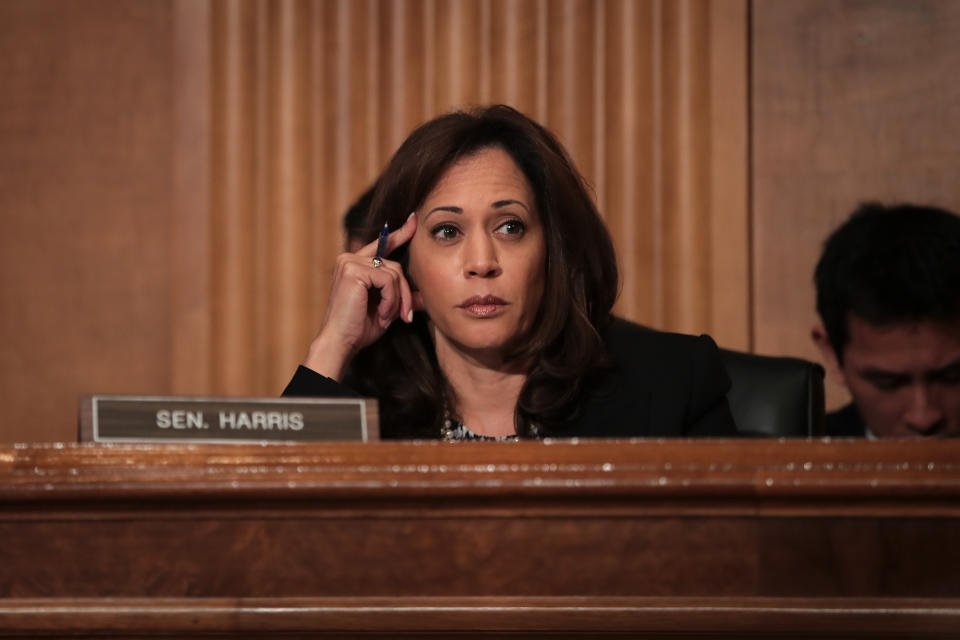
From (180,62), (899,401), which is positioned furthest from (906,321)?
(180,62)

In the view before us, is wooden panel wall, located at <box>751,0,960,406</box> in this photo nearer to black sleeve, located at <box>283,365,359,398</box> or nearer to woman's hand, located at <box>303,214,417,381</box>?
woman's hand, located at <box>303,214,417,381</box>

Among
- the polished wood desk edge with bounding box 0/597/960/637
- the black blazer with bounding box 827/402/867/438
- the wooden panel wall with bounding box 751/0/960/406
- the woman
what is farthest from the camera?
the wooden panel wall with bounding box 751/0/960/406

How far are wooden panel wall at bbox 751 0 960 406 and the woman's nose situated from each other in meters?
1.48

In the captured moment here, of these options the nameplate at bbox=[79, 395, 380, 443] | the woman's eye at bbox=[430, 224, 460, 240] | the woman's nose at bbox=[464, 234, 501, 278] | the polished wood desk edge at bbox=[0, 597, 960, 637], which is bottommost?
the polished wood desk edge at bbox=[0, 597, 960, 637]

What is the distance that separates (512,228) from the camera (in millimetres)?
1833

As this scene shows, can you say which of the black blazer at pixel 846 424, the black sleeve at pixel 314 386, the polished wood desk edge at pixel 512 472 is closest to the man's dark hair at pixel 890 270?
the black blazer at pixel 846 424

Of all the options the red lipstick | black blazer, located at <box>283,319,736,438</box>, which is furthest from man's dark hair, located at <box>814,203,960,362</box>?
the red lipstick

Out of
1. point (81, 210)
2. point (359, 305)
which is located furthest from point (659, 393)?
point (81, 210)

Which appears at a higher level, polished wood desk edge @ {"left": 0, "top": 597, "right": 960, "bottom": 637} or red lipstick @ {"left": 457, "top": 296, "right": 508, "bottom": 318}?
red lipstick @ {"left": 457, "top": 296, "right": 508, "bottom": 318}

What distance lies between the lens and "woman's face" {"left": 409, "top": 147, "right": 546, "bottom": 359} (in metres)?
1.78

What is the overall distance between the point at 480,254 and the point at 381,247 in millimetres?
210

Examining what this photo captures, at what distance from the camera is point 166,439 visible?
3.23 ft

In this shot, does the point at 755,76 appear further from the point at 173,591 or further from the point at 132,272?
the point at 173,591

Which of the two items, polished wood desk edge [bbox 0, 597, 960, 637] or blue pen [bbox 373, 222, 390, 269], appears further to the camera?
blue pen [bbox 373, 222, 390, 269]
